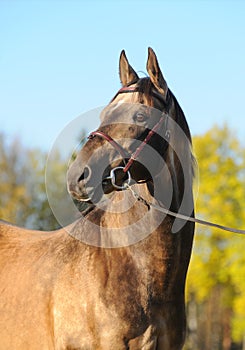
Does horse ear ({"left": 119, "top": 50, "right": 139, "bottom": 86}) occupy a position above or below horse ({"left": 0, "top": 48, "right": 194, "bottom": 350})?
above

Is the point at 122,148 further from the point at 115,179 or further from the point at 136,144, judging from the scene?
the point at 115,179

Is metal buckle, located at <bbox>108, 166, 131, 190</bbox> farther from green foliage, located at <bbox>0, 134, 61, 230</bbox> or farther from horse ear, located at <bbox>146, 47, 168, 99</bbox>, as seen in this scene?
green foliage, located at <bbox>0, 134, 61, 230</bbox>

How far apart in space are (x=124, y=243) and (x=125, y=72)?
5.22 feet

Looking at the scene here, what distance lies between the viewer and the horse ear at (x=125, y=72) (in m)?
5.20

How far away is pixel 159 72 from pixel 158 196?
110 centimetres

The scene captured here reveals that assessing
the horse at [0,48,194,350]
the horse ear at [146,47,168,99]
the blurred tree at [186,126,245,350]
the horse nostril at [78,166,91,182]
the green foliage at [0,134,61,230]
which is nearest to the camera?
the horse nostril at [78,166,91,182]

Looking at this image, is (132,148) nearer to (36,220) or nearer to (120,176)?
(120,176)

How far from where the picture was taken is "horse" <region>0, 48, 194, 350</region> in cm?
468

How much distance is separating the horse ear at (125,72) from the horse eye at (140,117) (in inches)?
17.0

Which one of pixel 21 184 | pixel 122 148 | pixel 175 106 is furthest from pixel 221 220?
pixel 122 148

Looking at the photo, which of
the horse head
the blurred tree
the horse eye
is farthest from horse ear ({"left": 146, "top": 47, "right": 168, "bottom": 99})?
the blurred tree

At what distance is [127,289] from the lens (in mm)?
4773

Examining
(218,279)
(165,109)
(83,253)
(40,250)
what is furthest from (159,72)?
(218,279)

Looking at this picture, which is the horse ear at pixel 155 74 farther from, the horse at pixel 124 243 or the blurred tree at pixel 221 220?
the blurred tree at pixel 221 220
